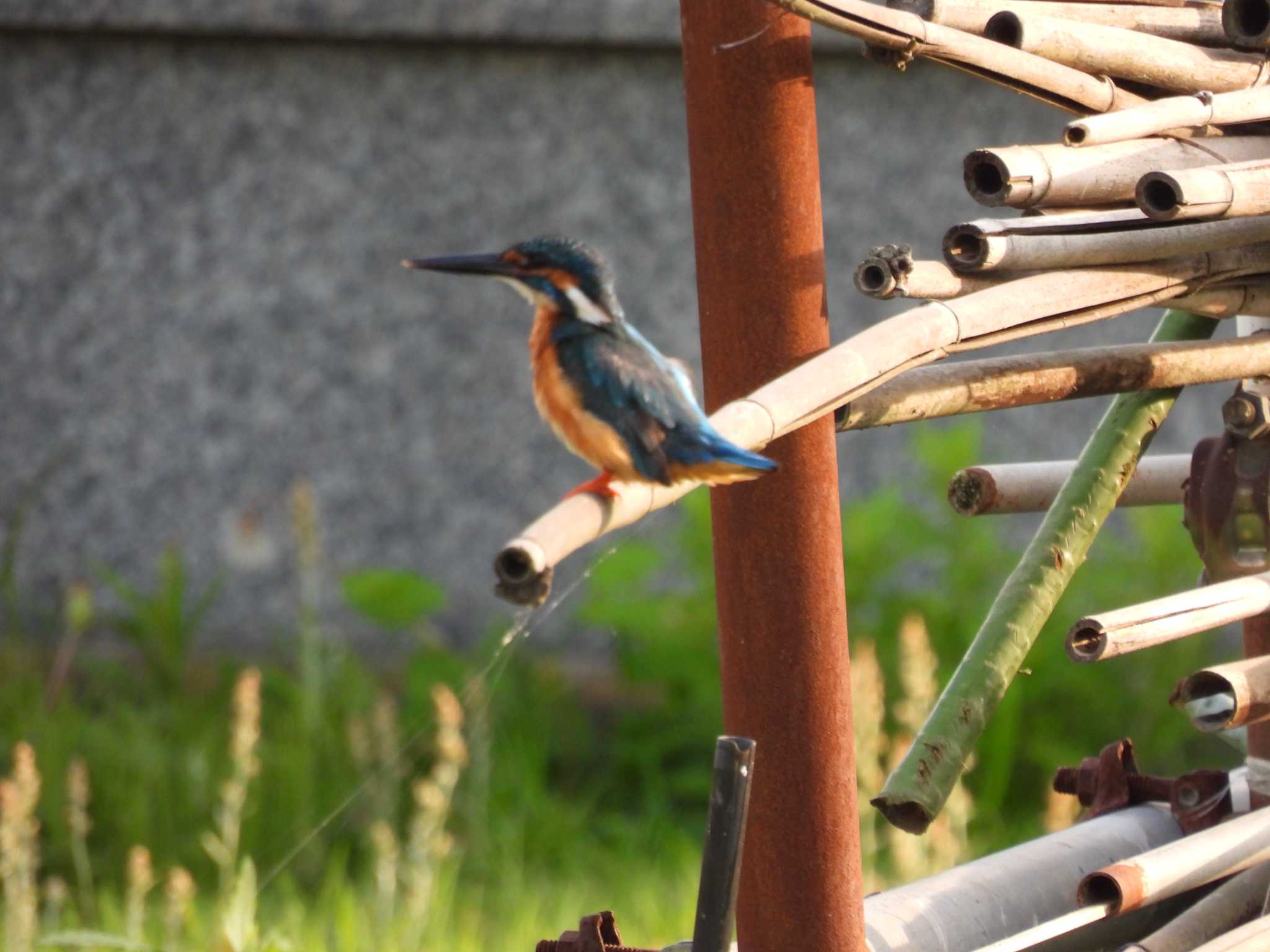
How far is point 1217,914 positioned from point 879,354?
2.08 ft

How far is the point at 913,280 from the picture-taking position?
38.0 inches

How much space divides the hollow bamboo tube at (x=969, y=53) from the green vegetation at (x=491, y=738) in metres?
1.17

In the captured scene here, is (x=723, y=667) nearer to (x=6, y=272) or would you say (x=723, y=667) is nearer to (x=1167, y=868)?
(x=1167, y=868)

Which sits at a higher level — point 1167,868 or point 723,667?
point 723,667

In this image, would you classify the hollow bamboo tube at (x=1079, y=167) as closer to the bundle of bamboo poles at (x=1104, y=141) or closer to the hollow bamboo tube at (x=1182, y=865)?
the bundle of bamboo poles at (x=1104, y=141)

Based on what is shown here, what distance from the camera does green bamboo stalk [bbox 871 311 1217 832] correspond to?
1086 mm

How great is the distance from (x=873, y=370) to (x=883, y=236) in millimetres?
2853

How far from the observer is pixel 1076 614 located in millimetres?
3201

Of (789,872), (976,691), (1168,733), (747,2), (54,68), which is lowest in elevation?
(1168,733)

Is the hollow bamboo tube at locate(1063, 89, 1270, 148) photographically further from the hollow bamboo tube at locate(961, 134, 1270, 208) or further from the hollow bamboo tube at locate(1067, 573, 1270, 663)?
the hollow bamboo tube at locate(1067, 573, 1270, 663)

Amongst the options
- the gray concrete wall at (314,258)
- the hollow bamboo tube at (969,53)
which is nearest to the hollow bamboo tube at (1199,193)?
the hollow bamboo tube at (969,53)

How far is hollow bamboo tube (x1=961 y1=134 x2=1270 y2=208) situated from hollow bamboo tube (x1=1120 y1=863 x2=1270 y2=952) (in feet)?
1.84

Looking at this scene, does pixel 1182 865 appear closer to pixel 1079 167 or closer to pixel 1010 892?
pixel 1010 892

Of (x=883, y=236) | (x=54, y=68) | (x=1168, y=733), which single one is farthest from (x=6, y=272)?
(x=1168, y=733)
